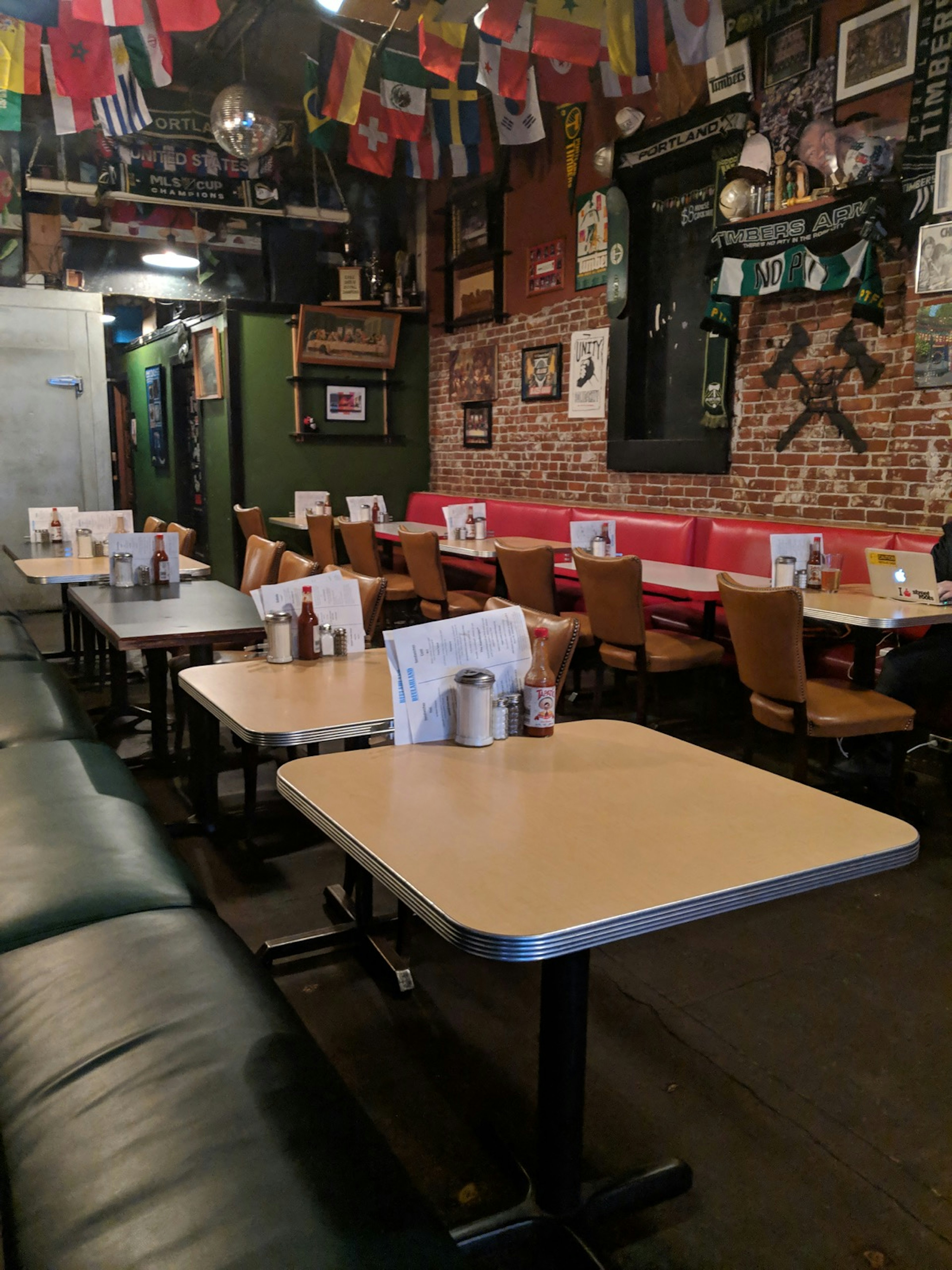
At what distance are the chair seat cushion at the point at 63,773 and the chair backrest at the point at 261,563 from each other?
1.66 metres

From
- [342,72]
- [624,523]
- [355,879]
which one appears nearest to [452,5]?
[342,72]

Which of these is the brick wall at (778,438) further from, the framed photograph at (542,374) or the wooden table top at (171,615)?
the wooden table top at (171,615)

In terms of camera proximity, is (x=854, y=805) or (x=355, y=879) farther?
(x=355, y=879)

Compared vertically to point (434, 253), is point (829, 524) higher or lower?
lower

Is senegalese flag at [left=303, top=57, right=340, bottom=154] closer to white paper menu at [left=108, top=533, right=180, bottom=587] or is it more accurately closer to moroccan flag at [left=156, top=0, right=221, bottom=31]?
moroccan flag at [left=156, top=0, right=221, bottom=31]

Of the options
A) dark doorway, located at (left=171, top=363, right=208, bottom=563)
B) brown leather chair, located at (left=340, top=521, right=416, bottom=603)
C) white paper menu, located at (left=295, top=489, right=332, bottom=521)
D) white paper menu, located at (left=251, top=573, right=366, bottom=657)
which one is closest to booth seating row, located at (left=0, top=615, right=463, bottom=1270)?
white paper menu, located at (left=251, top=573, right=366, bottom=657)

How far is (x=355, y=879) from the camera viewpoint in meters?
2.60

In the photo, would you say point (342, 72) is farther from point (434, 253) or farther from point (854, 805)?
point (854, 805)

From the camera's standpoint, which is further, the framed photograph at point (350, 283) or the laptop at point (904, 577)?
the framed photograph at point (350, 283)

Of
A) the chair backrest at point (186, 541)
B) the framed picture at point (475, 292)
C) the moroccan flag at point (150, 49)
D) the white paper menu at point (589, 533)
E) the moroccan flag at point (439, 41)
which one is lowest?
the chair backrest at point (186, 541)

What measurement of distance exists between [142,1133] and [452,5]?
5.02 m

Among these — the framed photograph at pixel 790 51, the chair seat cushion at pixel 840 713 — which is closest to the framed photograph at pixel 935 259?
the framed photograph at pixel 790 51

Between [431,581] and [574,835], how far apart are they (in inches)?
159

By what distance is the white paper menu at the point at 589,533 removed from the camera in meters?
4.72
